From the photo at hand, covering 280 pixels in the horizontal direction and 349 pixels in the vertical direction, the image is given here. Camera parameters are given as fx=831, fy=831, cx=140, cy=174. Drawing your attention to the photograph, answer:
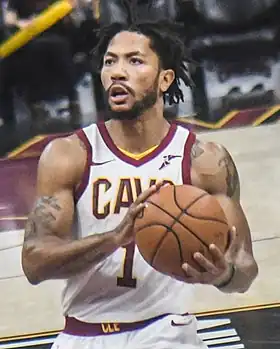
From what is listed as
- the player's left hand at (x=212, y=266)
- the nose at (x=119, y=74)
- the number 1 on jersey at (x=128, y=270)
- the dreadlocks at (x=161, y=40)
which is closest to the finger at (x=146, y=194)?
the player's left hand at (x=212, y=266)

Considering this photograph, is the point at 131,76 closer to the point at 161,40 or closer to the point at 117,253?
the point at 161,40

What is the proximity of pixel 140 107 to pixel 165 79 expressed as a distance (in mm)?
159

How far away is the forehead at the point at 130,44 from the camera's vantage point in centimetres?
224

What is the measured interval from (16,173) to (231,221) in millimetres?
2649

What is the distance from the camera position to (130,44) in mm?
2252

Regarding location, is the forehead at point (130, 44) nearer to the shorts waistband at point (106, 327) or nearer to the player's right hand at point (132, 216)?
the player's right hand at point (132, 216)

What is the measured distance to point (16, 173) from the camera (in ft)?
15.3

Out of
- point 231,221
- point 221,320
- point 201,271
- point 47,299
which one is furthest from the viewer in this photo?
point 47,299

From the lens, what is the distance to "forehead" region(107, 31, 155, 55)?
2.24 m

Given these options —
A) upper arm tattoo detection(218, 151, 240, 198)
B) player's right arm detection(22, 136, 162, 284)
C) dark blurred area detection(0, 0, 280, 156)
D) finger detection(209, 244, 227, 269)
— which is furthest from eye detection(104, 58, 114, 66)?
dark blurred area detection(0, 0, 280, 156)

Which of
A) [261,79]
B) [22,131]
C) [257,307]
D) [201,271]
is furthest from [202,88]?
[201,271]

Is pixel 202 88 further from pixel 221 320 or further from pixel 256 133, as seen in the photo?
pixel 221 320

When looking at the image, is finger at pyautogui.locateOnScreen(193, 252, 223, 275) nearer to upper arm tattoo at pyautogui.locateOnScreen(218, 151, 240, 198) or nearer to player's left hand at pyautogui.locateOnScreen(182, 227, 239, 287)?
player's left hand at pyautogui.locateOnScreen(182, 227, 239, 287)

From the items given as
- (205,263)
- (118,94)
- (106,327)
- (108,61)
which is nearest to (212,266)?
(205,263)
